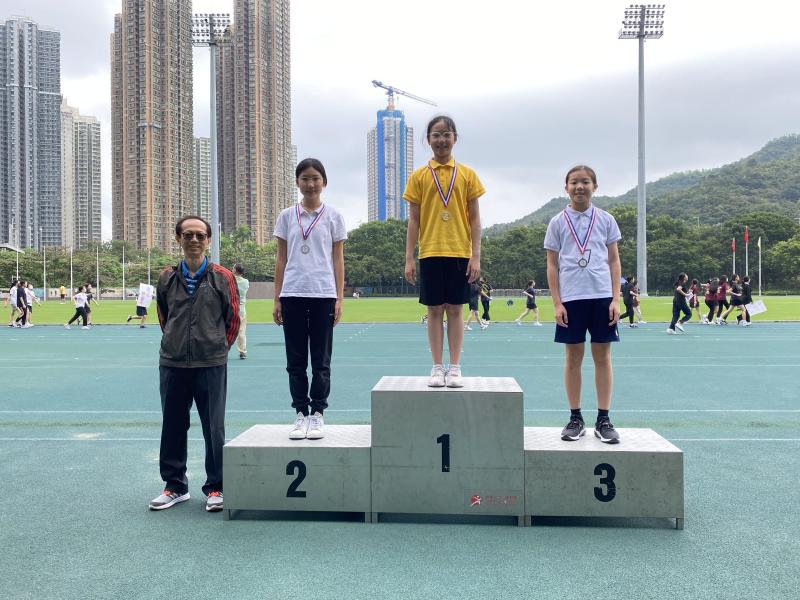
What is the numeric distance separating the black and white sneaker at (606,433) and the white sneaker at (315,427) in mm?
1782

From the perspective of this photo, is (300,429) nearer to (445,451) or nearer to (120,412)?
(445,451)

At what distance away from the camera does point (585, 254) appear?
438cm

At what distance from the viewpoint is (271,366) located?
11781 millimetres

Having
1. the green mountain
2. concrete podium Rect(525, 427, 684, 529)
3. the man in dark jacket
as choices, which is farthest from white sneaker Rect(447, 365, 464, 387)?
the green mountain

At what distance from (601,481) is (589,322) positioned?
1069mm

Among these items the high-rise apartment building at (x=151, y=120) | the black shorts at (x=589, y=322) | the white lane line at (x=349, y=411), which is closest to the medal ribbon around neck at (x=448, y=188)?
the black shorts at (x=589, y=322)

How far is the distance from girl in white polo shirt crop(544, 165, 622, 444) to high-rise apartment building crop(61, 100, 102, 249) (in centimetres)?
11720

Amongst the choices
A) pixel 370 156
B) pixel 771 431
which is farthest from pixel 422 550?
pixel 370 156

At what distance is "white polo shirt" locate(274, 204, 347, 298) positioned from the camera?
14.5ft

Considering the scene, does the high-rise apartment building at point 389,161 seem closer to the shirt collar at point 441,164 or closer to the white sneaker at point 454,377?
the shirt collar at point 441,164

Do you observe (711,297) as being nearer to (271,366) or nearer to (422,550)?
(271,366)

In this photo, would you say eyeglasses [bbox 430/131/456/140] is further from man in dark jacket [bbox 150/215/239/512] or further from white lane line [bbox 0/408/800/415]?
white lane line [bbox 0/408/800/415]

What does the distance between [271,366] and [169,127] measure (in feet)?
252

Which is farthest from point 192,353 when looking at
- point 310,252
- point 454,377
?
point 454,377
